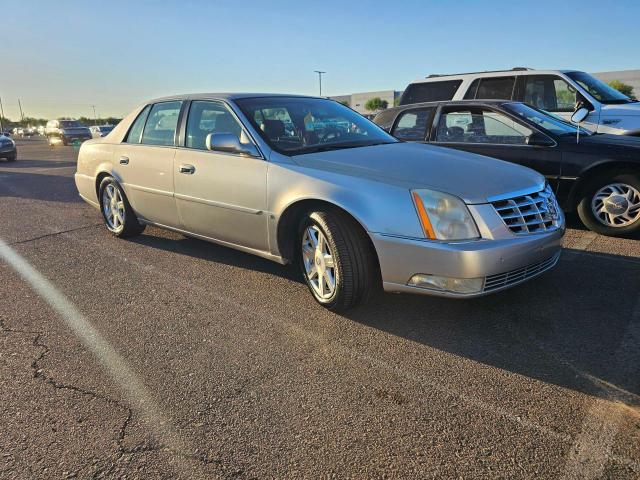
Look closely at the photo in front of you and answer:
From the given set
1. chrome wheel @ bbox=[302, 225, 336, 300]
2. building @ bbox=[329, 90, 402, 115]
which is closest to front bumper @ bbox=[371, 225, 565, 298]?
chrome wheel @ bbox=[302, 225, 336, 300]

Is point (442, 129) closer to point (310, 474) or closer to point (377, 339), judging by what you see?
point (377, 339)

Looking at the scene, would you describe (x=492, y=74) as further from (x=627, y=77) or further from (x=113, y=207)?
(x=627, y=77)

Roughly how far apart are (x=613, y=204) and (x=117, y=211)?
522 cm

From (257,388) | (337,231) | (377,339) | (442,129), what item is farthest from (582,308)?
(442,129)

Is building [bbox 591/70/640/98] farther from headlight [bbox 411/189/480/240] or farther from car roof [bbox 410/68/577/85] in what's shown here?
headlight [bbox 411/189/480/240]

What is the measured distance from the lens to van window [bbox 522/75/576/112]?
25.4 ft

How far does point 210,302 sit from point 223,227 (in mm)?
683

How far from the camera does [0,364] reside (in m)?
2.92

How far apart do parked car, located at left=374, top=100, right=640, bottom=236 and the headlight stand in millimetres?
2960

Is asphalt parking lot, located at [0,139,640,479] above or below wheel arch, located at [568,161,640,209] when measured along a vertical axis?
below

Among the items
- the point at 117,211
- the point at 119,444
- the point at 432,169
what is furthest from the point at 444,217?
the point at 117,211

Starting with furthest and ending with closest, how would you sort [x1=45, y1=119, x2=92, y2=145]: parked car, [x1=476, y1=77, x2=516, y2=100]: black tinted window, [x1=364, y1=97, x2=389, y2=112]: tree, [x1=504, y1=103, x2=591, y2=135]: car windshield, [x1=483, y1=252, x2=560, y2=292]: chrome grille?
[x1=364, y1=97, x2=389, y2=112]: tree < [x1=45, y1=119, x2=92, y2=145]: parked car < [x1=476, y1=77, x2=516, y2=100]: black tinted window < [x1=504, y1=103, x2=591, y2=135]: car windshield < [x1=483, y1=252, x2=560, y2=292]: chrome grille

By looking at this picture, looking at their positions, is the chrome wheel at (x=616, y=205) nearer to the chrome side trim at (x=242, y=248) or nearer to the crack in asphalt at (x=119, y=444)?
the chrome side trim at (x=242, y=248)

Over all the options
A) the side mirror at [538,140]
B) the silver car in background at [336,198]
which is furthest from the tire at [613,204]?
the silver car in background at [336,198]
